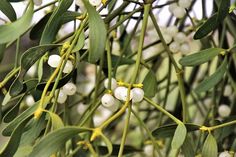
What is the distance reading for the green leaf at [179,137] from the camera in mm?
439

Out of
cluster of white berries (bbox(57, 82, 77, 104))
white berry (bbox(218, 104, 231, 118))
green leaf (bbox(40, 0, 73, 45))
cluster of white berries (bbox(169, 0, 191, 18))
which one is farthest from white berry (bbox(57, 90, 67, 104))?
white berry (bbox(218, 104, 231, 118))

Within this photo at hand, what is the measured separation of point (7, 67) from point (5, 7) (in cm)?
34

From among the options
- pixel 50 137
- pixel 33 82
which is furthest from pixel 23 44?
pixel 50 137

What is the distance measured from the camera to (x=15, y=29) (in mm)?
456

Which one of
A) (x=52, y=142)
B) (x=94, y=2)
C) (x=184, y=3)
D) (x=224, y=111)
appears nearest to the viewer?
(x=52, y=142)

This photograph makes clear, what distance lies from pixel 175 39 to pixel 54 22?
308 millimetres

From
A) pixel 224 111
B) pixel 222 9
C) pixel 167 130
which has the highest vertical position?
pixel 222 9

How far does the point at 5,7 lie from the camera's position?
1.67 ft

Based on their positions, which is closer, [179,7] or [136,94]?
[136,94]

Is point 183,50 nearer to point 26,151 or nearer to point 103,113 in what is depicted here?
point 26,151

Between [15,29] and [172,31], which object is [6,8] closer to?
[15,29]

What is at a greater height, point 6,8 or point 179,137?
point 6,8

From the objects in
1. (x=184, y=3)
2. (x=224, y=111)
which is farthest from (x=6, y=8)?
(x=224, y=111)

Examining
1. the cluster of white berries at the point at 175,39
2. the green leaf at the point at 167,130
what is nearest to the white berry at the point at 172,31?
Result: the cluster of white berries at the point at 175,39
